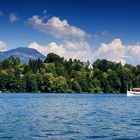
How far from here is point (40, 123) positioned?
2188 inches

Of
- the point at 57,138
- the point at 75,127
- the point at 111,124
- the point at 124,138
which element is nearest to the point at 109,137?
the point at 124,138

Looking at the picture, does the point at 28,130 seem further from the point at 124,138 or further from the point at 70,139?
Answer: the point at 124,138

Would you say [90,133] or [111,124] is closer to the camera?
[90,133]

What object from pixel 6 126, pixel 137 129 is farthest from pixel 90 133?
pixel 6 126

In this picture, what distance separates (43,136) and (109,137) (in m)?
5.98

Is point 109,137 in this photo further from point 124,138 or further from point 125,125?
point 125,125

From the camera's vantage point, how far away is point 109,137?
43.6m

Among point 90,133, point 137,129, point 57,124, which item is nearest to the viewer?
point 90,133

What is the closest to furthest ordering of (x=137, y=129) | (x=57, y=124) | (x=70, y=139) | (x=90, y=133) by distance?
1. (x=70, y=139)
2. (x=90, y=133)
3. (x=137, y=129)
4. (x=57, y=124)

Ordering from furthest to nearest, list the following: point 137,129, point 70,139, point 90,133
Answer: point 137,129 < point 90,133 < point 70,139

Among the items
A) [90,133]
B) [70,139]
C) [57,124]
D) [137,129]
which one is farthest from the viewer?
[57,124]

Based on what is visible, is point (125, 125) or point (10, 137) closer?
point (10, 137)

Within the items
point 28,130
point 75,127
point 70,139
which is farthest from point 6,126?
point 70,139

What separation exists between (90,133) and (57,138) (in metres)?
5.18
